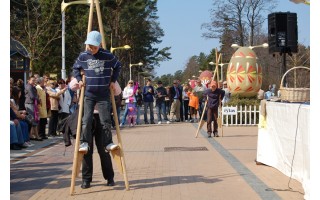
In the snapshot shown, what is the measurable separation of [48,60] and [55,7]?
12.1 metres

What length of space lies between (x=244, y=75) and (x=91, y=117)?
54.7ft

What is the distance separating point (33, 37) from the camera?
3341 centimetres

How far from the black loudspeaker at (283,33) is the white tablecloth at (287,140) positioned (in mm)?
6665

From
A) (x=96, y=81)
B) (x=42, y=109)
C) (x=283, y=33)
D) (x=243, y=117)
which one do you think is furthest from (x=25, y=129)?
(x=243, y=117)

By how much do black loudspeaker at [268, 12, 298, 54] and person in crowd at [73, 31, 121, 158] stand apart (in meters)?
9.50

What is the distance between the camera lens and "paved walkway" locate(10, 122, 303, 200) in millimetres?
7172

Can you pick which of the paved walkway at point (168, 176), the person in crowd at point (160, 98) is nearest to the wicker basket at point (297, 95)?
the paved walkway at point (168, 176)

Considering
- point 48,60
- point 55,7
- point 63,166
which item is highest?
point 55,7

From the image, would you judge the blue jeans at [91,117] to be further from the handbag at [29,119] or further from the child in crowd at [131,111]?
the child in crowd at [131,111]

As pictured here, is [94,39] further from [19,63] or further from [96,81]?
[19,63]

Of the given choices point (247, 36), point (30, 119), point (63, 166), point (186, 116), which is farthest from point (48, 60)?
point (63, 166)

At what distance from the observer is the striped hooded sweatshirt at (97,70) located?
7.25 m

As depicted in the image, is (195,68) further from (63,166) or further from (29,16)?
(63,166)

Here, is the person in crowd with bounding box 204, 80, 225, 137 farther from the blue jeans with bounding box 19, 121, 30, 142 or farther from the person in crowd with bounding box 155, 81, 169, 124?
the person in crowd with bounding box 155, 81, 169, 124
